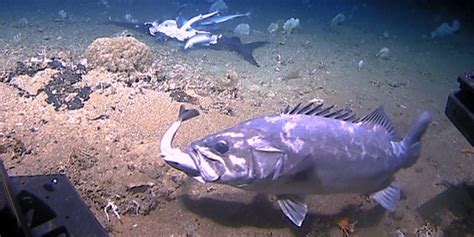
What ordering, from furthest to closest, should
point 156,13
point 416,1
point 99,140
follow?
point 416,1
point 156,13
point 99,140

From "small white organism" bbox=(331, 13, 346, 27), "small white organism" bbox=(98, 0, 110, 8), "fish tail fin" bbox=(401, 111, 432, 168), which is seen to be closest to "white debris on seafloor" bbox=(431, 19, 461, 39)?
"small white organism" bbox=(331, 13, 346, 27)

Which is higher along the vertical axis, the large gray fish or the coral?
the coral

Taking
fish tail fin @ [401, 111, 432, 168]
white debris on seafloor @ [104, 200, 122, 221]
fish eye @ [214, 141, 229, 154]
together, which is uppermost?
fish eye @ [214, 141, 229, 154]

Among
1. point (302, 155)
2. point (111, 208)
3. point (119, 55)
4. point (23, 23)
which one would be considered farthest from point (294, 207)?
point (23, 23)

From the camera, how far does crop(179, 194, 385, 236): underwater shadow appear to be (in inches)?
136

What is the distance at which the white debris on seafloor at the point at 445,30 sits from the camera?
1443 centimetres

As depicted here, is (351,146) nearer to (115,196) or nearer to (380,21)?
(115,196)

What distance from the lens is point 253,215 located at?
11.6 feet

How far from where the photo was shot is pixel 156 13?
1680 cm

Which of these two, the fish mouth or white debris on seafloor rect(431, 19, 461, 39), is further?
white debris on seafloor rect(431, 19, 461, 39)

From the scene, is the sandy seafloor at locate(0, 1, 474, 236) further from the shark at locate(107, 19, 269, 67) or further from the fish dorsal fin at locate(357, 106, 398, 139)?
the fish dorsal fin at locate(357, 106, 398, 139)

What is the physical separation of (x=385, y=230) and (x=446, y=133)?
2.92 meters

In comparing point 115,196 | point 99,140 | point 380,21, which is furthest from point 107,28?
→ point 380,21

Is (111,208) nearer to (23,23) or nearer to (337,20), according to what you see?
(23,23)
